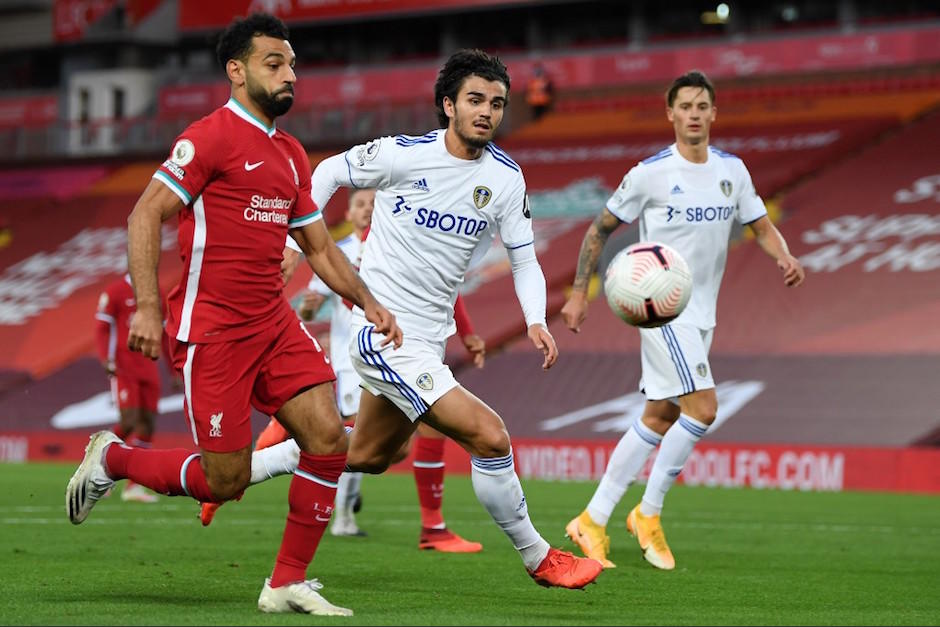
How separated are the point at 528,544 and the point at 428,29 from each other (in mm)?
30167

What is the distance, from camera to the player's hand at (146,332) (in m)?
5.92

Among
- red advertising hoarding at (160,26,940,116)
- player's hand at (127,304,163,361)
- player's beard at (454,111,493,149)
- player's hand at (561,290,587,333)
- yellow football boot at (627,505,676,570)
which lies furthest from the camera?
red advertising hoarding at (160,26,940,116)

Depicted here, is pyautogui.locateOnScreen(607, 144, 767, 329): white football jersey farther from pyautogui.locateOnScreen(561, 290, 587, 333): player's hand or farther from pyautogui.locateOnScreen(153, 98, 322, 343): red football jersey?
pyautogui.locateOnScreen(153, 98, 322, 343): red football jersey

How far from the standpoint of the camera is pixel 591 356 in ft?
72.7

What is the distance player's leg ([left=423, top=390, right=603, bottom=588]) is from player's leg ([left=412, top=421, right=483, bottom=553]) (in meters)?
2.72

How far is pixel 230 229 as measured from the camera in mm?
6465

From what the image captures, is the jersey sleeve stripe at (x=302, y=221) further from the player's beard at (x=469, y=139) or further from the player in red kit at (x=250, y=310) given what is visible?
the player's beard at (x=469, y=139)

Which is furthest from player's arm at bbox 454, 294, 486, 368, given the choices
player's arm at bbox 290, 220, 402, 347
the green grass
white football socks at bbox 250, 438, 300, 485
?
player's arm at bbox 290, 220, 402, 347

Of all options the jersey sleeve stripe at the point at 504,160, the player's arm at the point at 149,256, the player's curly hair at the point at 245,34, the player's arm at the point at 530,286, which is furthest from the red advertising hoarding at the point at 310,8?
the player's arm at the point at 149,256

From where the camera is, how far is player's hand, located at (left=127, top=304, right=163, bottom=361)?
19.4 feet

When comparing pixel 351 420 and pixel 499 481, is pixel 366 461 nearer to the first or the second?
pixel 499 481

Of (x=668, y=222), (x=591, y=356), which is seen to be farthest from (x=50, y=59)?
(x=668, y=222)

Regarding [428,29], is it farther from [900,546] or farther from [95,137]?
[900,546]

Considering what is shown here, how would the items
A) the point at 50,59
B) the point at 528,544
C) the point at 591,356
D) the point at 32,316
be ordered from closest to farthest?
the point at 528,544, the point at 591,356, the point at 32,316, the point at 50,59
